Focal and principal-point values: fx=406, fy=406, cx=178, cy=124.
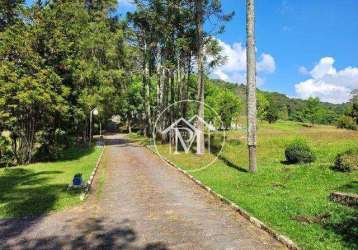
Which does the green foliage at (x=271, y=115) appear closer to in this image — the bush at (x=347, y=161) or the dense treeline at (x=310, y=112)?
the dense treeline at (x=310, y=112)

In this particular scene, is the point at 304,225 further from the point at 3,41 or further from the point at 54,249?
the point at 3,41

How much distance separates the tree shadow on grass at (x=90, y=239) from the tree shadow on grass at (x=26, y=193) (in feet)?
9.79

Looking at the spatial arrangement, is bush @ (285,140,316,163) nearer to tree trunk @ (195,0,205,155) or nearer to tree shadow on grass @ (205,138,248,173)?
tree shadow on grass @ (205,138,248,173)

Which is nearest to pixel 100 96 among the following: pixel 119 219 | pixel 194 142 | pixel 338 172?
pixel 194 142

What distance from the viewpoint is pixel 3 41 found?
28938mm

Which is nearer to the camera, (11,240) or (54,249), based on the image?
(54,249)

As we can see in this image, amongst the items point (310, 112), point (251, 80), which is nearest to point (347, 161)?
point (251, 80)

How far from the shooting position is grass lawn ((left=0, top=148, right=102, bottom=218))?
1406 cm

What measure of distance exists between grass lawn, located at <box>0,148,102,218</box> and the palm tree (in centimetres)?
877

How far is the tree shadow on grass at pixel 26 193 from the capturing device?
13.8 meters

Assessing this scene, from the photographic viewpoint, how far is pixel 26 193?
57.4 ft

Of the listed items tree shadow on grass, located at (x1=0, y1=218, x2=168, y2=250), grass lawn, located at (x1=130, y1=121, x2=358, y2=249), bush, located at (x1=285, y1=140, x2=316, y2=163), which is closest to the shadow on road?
grass lawn, located at (x1=130, y1=121, x2=358, y2=249)

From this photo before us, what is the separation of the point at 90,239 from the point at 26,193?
8657 millimetres

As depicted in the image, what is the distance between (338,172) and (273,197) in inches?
248
